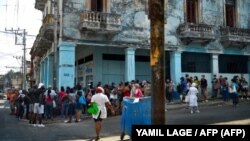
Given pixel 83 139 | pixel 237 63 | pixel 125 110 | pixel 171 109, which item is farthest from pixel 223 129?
Result: pixel 237 63

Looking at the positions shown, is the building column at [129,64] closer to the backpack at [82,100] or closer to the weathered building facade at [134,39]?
the weathered building facade at [134,39]

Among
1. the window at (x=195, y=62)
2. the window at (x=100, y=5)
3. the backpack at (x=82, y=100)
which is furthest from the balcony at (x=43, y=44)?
the window at (x=195, y=62)

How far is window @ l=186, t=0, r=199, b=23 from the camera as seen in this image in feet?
84.5

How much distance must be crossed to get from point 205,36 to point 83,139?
15.4m

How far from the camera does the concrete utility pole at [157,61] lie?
768 cm

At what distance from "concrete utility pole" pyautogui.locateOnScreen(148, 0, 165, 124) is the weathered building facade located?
13724 mm

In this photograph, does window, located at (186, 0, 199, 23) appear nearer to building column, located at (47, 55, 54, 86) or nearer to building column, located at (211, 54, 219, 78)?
building column, located at (211, 54, 219, 78)

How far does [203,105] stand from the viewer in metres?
21.3

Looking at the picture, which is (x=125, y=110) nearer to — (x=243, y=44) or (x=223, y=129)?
(x=223, y=129)

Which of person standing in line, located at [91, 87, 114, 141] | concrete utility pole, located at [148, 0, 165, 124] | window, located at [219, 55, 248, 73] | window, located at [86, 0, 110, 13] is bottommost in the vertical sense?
person standing in line, located at [91, 87, 114, 141]

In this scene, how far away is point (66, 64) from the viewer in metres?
21.7

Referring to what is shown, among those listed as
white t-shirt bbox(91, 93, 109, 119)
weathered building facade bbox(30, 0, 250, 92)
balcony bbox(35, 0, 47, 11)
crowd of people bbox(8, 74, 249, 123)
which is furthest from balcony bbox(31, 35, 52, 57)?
white t-shirt bbox(91, 93, 109, 119)

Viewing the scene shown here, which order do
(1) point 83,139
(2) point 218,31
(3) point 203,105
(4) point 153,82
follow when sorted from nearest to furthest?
(4) point 153,82
(1) point 83,139
(3) point 203,105
(2) point 218,31

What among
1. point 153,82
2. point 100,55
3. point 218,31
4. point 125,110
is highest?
point 218,31
